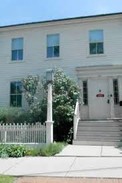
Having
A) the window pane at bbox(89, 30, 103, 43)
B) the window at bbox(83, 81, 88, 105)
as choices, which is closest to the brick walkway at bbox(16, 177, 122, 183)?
the window at bbox(83, 81, 88, 105)

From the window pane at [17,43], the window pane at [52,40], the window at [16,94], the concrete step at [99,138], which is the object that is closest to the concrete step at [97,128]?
the concrete step at [99,138]

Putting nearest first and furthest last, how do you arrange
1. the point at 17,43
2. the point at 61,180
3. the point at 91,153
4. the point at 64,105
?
the point at 61,180 < the point at 91,153 < the point at 64,105 < the point at 17,43

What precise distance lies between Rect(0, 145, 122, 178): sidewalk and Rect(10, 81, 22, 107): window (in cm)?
763

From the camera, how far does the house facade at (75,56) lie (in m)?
16.9

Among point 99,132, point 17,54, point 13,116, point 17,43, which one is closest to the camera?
point 99,132

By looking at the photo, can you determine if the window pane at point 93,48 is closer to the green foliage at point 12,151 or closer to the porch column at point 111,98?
the porch column at point 111,98

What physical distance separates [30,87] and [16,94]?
1.72 meters

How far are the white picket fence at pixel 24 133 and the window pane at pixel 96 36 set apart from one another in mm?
7201

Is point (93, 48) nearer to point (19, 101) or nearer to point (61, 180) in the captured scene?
point (19, 101)

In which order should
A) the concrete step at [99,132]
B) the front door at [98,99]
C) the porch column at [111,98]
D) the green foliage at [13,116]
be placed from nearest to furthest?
the concrete step at [99,132] → the green foliage at [13,116] → the porch column at [111,98] → the front door at [98,99]

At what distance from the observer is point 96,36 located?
17.7 meters

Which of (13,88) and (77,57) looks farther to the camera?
(13,88)

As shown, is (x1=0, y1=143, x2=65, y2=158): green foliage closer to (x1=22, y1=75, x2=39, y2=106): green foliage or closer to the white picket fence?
the white picket fence

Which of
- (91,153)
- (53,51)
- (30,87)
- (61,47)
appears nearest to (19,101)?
(30,87)
